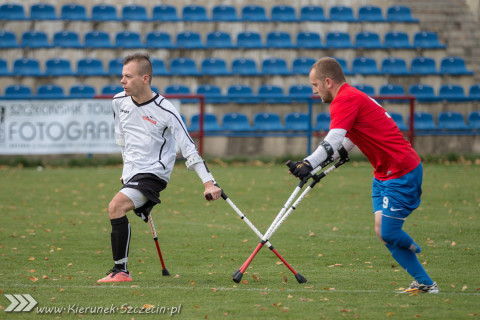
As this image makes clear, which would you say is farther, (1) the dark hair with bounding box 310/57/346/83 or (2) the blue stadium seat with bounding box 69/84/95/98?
(2) the blue stadium seat with bounding box 69/84/95/98

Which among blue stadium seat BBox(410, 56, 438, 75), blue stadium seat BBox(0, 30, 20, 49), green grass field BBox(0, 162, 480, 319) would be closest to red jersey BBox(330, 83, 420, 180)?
green grass field BBox(0, 162, 480, 319)

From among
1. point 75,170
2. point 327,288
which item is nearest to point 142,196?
point 327,288

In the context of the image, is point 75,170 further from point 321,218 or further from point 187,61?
point 321,218

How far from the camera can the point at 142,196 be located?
6797mm

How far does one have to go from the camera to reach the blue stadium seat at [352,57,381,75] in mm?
20938

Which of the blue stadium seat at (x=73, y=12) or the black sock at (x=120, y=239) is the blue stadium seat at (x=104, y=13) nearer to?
the blue stadium seat at (x=73, y=12)

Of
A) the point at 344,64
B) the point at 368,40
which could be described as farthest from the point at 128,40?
the point at 368,40

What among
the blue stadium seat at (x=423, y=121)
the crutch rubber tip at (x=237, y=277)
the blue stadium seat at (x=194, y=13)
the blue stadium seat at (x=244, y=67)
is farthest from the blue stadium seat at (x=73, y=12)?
the crutch rubber tip at (x=237, y=277)

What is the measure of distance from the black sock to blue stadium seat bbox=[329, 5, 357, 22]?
17.2 metres

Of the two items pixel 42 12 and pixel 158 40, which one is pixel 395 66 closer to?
pixel 158 40

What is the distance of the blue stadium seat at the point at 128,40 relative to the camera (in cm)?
2119

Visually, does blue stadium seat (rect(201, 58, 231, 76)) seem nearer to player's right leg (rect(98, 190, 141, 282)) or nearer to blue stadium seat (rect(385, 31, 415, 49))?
blue stadium seat (rect(385, 31, 415, 49))

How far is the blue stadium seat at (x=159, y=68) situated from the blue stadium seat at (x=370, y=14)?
6.82 meters

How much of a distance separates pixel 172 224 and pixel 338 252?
326 cm
